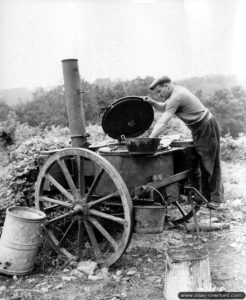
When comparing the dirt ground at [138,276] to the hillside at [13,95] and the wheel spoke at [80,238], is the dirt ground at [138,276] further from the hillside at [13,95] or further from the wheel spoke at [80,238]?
the hillside at [13,95]

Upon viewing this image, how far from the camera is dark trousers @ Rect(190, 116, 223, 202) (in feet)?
16.5

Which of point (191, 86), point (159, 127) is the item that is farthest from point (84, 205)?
point (191, 86)

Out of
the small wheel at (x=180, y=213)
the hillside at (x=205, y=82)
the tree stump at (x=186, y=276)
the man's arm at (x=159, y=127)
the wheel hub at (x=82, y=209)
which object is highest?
the hillside at (x=205, y=82)

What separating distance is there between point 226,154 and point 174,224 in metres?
5.82

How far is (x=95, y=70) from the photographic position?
56.9ft

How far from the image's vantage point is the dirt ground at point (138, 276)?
3664 millimetres

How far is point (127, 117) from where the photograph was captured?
5023 millimetres

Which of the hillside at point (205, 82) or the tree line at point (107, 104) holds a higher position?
the hillside at point (205, 82)

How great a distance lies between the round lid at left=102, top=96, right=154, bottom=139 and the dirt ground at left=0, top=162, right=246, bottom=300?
4.72ft

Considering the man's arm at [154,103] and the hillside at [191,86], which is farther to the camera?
the hillside at [191,86]

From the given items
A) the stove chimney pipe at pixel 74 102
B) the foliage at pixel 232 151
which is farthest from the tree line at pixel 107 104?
the stove chimney pipe at pixel 74 102

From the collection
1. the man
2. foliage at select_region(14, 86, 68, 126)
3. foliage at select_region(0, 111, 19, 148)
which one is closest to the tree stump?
the man

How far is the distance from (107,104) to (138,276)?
41.1 feet

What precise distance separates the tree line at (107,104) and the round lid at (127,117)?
952cm
